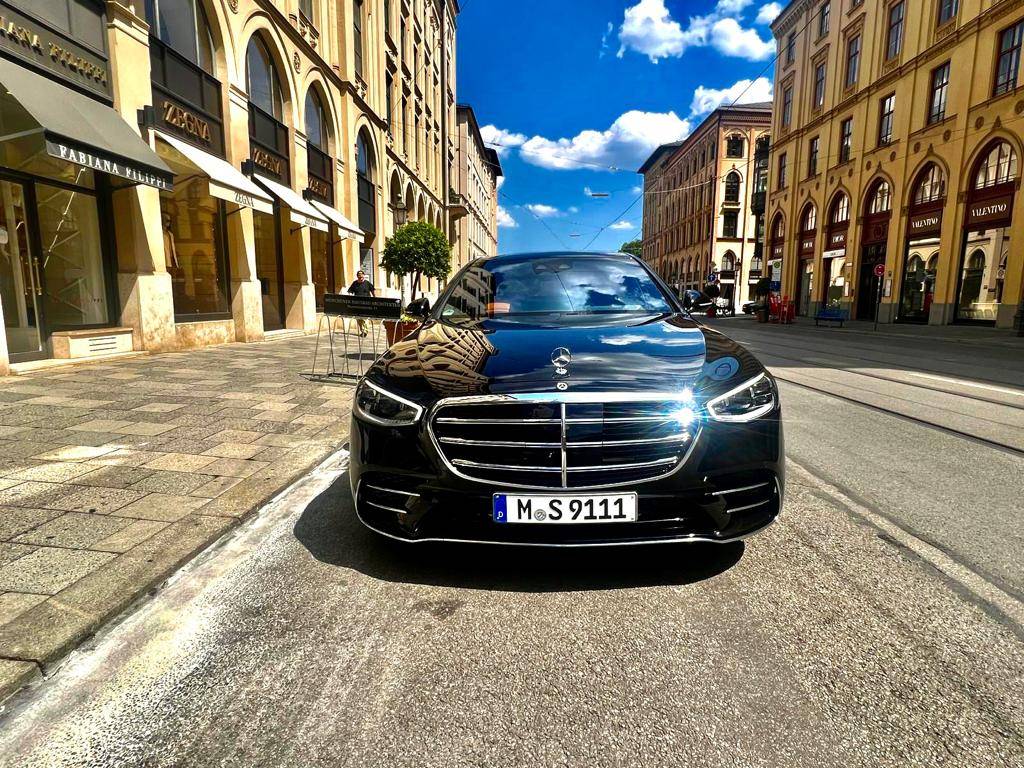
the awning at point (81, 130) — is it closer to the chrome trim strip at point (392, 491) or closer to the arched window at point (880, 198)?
the chrome trim strip at point (392, 491)

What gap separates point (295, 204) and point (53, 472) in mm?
11891

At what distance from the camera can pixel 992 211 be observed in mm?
20672

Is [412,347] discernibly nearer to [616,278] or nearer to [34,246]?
[616,278]

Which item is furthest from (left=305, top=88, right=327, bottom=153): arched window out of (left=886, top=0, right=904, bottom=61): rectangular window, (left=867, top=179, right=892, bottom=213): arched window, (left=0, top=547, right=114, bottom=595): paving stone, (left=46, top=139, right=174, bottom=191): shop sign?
(left=886, top=0, right=904, bottom=61): rectangular window

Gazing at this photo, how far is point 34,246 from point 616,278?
9.26m

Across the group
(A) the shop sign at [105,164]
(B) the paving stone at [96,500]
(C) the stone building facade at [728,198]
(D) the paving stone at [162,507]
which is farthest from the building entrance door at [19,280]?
(C) the stone building facade at [728,198]

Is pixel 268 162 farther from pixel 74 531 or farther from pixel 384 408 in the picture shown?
pixel 384 408

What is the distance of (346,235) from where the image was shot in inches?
778

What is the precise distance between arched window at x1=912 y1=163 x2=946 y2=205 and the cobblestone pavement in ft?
86.4

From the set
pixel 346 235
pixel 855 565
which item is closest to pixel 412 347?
pixel 855 565

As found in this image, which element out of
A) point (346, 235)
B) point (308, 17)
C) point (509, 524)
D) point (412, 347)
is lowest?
point (509, 524)

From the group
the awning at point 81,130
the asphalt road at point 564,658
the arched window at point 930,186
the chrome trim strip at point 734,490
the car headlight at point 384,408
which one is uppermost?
the arched window at point 930,186

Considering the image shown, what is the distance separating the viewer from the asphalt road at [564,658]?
1651mm

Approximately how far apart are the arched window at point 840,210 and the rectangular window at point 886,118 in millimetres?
3391
